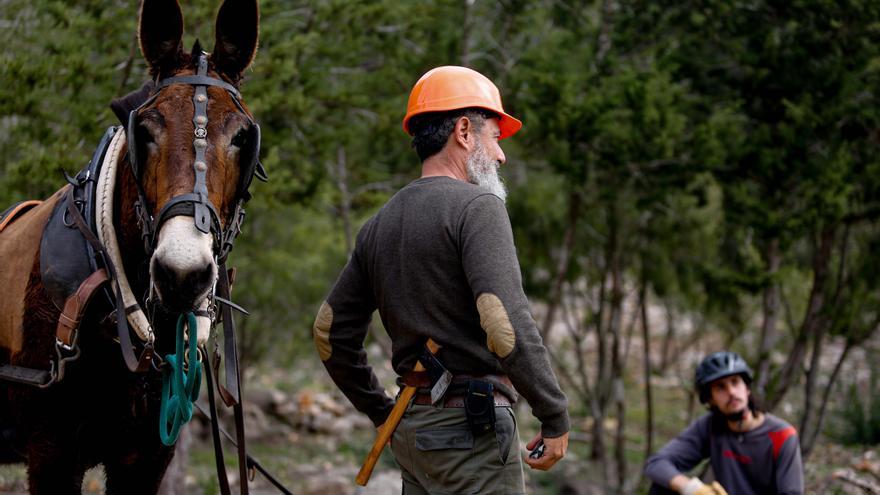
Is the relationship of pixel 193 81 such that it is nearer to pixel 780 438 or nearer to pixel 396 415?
pixel 396 415

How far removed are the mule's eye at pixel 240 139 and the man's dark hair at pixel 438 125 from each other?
0.57 meters

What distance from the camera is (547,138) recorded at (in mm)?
8539

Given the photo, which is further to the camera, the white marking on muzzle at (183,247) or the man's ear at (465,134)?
the man's ear at (465,134)

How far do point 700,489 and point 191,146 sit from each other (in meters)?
3.23

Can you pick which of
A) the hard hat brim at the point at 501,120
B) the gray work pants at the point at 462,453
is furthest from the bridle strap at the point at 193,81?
the gray work pants at the point at 462,453

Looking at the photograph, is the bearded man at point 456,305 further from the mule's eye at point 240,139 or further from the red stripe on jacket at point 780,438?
the red stripe on jacket at point 780,438

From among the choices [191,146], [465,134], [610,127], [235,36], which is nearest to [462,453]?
[465,134]

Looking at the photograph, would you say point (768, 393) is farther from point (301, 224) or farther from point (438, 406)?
point (301, 224)

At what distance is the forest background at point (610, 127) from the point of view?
20.1 ft

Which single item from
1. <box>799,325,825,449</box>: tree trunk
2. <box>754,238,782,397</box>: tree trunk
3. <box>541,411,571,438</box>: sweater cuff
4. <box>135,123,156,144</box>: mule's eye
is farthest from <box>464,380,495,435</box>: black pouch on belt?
<box>799,325,825,449</box>: tree trunk

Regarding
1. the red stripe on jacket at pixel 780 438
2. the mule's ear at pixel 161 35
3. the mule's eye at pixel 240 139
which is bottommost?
the red stripe on jacket at pixel 780 438

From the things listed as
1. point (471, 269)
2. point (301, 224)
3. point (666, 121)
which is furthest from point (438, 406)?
point (301, 224)

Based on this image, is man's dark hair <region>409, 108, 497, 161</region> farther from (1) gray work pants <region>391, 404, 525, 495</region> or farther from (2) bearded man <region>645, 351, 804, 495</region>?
(2) bearded man <region>645, 351, 804, 495</region>

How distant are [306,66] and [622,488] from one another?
5895 mm
